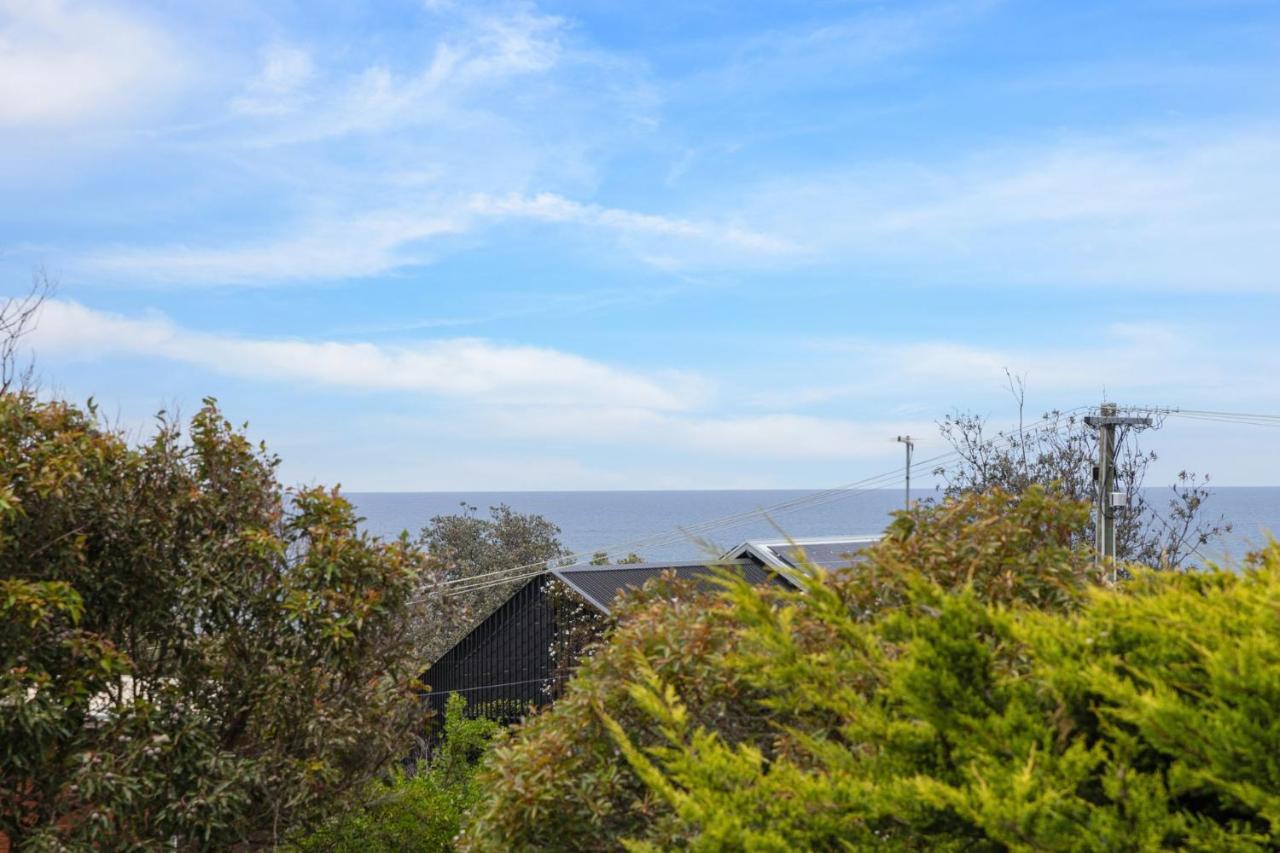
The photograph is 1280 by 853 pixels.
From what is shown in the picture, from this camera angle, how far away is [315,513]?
303 inches

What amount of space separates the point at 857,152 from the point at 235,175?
36.3 ft

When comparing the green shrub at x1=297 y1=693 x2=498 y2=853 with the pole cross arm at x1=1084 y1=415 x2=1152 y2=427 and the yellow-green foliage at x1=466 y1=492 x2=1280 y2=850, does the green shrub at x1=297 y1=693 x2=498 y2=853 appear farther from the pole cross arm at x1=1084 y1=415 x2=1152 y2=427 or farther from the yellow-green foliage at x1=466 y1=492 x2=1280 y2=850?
the pole cross arm at x1=1084 y1=415 x2=1152 y2=427

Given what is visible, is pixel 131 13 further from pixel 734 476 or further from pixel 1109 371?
pixel 734 476

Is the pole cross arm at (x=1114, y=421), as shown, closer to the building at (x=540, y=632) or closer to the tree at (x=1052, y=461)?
the tree at (x=1052, y=461)

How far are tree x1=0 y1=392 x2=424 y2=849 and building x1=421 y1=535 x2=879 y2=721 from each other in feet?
31.3

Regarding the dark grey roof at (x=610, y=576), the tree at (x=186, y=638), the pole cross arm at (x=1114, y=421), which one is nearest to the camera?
the tree at (x=186, y=638)

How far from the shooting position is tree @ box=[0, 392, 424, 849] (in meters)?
6.64

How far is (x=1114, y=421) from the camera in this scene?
19.7m

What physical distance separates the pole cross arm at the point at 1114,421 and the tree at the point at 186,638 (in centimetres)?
1595

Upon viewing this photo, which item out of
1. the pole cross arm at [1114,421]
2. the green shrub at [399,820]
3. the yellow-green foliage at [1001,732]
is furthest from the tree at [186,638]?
the pole cross arm at [1114,421]

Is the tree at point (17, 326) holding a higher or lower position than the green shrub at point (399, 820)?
higher

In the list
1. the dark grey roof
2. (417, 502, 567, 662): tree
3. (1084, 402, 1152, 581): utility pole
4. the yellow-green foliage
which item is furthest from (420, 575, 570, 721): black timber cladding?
(417, 502, 567, 662): tree

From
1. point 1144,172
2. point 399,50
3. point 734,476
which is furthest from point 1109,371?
point 734,476

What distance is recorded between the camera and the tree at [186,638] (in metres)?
6.64
